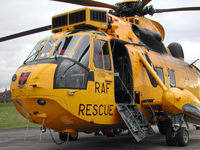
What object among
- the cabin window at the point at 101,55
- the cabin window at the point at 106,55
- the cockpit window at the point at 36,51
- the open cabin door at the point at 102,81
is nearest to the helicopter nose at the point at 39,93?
the open cabin door at the point at 102,81

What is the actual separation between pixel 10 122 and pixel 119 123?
13723mm

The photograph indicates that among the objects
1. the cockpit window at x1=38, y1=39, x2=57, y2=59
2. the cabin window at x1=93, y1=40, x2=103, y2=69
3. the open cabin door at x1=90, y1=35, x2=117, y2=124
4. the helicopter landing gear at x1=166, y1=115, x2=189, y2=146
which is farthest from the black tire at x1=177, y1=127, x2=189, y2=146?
the cockpit window at x1=38, y1=39, x2=57, y2=59

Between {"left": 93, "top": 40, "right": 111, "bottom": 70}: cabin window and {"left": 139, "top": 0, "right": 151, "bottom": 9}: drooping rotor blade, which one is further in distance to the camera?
{"left": 139, "top": 0, "right": 151, "bottom": 9}: drooping rotor blade

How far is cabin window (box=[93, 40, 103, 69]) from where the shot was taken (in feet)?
22.8

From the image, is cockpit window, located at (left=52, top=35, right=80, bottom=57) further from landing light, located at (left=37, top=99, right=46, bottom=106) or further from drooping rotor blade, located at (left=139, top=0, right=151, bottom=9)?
drooping rotor blade, located at (left=139, top=0, right=151, bottom=9)

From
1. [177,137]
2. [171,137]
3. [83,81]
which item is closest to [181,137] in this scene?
[177,137]

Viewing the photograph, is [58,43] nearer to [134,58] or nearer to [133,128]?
[134,58]

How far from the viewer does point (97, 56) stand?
7059mm

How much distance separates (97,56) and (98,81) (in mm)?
732

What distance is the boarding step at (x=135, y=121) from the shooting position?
7052 mm

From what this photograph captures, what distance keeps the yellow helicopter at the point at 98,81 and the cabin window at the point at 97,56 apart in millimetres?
20

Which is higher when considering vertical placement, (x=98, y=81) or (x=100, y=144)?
(x=98, y=81)

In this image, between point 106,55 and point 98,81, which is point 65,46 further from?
point 98,81

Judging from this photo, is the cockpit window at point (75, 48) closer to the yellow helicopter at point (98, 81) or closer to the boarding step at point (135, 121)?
the yellow helicopter at point (98, 81)
